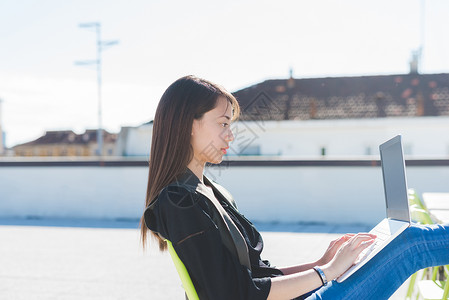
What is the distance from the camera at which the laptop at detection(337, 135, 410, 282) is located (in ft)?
5.15

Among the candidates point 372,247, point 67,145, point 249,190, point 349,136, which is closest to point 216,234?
point 372,247

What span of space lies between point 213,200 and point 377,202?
6441 millimetres

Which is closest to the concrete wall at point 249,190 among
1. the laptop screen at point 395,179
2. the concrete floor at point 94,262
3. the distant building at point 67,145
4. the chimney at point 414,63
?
the concrete floor at point 94,262

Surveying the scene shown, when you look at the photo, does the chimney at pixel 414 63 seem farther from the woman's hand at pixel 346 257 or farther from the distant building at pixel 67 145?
the distant building at pixel 67 145

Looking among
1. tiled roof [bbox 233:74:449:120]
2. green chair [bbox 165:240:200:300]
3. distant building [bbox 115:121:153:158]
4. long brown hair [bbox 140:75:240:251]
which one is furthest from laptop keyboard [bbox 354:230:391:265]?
distant building [bbox 115:121:153:158]

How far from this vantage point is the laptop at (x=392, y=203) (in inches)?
61.8

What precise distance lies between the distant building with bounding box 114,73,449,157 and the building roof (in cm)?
2060

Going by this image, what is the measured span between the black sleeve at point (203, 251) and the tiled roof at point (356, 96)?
662 inches

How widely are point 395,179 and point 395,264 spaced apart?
37 cm

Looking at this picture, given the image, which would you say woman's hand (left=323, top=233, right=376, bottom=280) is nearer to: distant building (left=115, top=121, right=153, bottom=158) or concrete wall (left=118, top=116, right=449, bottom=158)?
concrete wall (left=118, top=116, right=449, bottom=158)

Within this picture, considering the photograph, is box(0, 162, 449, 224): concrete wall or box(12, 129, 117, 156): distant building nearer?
box(0, 162, 449, 224): concrete wall

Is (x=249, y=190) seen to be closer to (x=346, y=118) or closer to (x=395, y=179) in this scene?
(x=395, y=179)

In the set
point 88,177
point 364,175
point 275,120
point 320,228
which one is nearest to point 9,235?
point 88,177

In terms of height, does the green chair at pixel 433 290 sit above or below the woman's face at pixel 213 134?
below
